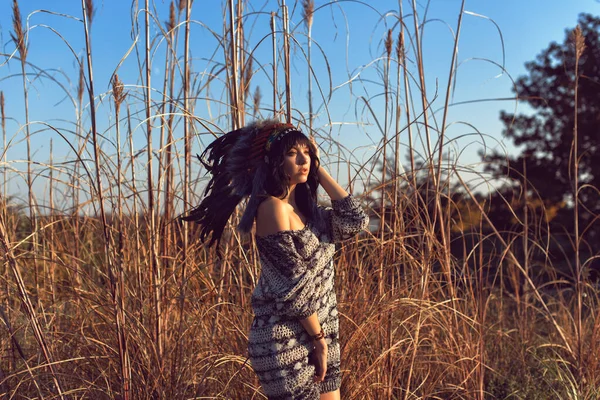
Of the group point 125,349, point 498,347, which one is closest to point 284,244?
point 125,349

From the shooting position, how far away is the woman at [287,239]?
1.90 meters

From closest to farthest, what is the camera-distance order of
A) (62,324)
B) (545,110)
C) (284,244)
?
(284,244) → (62,324) → (545,110)

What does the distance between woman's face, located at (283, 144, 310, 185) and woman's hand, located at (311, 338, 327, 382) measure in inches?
20.0

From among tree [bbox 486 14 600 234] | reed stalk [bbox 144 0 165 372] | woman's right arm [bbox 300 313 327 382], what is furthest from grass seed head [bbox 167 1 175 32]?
tree [bbox 486 14 600 234]

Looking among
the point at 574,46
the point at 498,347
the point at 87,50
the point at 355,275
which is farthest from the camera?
the point at 498,347

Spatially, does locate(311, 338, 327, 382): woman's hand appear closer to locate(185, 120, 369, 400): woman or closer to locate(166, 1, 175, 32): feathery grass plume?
locate(185, 120, 369, 400): woman

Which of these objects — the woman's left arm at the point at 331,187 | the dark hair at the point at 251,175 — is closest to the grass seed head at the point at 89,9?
the dark hair at the point at 251,175

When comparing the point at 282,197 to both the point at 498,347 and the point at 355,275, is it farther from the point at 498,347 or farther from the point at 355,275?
the point at 498,347

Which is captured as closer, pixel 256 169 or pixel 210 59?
pixel 256 169

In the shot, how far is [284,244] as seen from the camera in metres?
1.88

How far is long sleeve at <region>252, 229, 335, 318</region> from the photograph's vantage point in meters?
1.87

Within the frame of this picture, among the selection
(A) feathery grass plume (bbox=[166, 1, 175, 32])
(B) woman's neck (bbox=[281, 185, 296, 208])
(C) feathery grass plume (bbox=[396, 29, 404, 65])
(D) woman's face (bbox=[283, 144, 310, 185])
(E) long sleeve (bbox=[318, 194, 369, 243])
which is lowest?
(E) long sleeve (bbox=[318, 194, 369, 243])

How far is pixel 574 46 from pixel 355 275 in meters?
1.52

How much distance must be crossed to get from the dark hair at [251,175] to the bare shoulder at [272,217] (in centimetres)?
3
